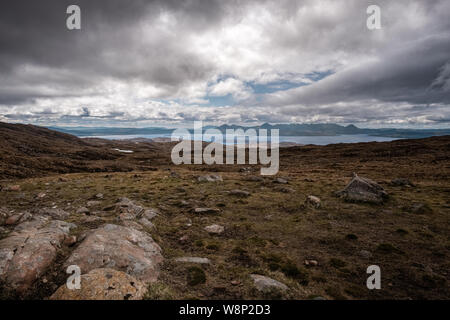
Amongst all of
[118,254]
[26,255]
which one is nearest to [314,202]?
[118,254]

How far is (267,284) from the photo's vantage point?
7.87 m

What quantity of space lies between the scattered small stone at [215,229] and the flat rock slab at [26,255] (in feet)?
25.7

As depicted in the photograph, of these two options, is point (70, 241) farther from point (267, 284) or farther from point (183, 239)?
point (267, 284)

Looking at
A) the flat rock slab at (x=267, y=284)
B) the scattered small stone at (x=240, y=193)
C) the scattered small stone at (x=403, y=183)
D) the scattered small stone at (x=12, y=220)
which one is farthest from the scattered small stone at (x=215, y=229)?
the scattered small stone at (x=403, y=183)

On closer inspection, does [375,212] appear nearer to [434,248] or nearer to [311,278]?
[434,248]

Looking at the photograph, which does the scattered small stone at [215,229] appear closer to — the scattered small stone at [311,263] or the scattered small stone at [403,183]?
the scattered small stone at [311,263]

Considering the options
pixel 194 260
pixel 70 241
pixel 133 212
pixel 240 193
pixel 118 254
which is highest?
pixel 70 241

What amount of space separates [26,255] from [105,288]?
12.1 ft

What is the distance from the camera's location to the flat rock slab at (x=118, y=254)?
7918mm

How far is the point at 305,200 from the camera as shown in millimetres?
20281

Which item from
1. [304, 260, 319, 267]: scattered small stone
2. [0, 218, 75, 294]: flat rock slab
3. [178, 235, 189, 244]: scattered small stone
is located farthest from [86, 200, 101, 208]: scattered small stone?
[304, 260, 319, 267]: scattered small stone

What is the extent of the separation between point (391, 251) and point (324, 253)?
367 centimetres

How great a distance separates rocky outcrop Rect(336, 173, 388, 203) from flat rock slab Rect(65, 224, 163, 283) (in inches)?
734
